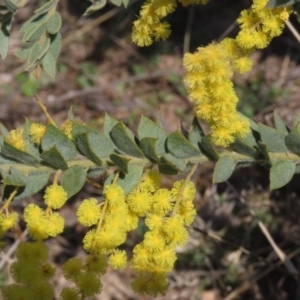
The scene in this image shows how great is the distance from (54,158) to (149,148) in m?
0.18

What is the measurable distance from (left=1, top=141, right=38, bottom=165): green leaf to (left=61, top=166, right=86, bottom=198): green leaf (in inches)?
2.6

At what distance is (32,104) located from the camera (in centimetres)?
261

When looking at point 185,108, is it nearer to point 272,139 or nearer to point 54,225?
point 272,139

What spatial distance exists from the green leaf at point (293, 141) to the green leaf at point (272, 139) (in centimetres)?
1

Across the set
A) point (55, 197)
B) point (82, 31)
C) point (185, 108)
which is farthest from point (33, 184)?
point (82, 31)

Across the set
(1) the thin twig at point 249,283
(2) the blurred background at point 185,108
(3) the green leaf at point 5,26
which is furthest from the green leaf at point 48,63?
(1) the thin twig at point 249,283

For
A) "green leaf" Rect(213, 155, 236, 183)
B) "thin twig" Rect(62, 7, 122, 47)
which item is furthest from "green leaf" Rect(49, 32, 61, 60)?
"thin twig" Rect(62, 7, 122, 47)

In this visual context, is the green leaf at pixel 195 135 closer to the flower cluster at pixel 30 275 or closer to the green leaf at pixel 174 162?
the green leaf at pixel 174 162

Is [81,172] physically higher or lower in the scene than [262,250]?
higher

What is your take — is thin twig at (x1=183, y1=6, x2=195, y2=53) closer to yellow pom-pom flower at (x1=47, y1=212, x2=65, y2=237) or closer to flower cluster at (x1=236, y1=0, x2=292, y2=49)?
flower cluster at (x1=236, y1=0, x2=292, y2=49)

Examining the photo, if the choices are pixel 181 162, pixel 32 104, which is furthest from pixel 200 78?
pixel 32 104

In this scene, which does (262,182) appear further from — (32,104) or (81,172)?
(81,172)

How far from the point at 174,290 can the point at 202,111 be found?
131 cm

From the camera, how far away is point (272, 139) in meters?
1.19
